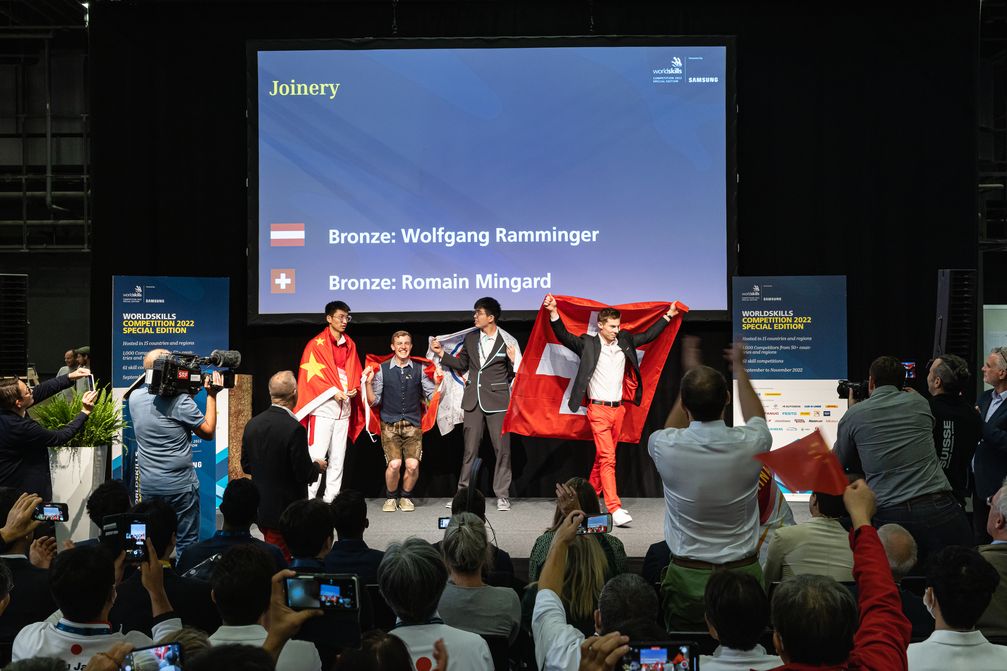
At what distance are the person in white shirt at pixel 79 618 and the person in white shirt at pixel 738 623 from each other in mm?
1318

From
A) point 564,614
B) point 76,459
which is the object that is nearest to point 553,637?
point 564,614

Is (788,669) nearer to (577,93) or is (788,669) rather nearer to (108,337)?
(577,93)

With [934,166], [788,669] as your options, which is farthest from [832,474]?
[934,166]

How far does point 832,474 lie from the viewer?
2.36 m

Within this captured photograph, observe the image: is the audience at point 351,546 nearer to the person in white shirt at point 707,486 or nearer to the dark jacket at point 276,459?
the person in white shirt at point 707,486

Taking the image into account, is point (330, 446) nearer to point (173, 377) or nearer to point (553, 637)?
point (173, 377)

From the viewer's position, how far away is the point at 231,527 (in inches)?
147

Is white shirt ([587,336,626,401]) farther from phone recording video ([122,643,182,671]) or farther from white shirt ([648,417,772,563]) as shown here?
phone recording video ([122,643,182,671])

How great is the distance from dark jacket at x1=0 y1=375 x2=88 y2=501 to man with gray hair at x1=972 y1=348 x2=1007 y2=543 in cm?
519

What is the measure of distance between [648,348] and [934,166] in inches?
120

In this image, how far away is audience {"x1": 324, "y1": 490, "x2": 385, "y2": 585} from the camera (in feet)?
11.0

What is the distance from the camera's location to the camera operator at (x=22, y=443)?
5371 mm

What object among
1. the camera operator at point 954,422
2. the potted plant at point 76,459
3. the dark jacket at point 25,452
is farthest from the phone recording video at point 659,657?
the potted plant at point 76,459

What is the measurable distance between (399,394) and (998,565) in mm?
5074
